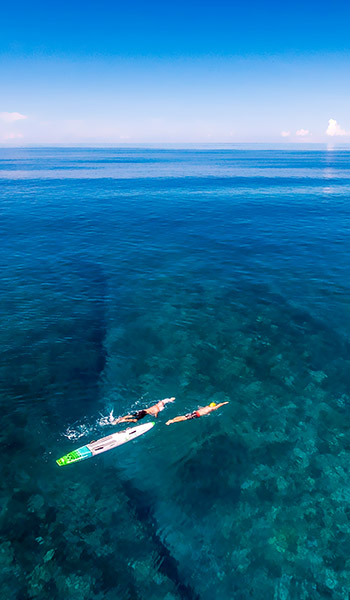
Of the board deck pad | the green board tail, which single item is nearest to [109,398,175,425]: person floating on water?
the board deck pad

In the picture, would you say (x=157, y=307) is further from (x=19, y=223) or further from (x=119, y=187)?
(x=119, y=187)

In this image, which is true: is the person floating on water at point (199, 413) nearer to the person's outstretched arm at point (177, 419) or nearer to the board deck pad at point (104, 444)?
the person's outstretched arm at point (177, 419)

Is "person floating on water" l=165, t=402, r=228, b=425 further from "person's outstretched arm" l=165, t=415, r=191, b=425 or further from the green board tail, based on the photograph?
the green board tail

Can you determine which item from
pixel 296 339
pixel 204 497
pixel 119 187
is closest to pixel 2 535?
pixel 204 497

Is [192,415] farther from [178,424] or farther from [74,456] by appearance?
[74,456]

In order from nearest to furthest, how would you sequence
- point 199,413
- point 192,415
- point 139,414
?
point 139,414, point 192,415, point 199,413

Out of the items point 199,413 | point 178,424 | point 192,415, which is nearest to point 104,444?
point 178,424

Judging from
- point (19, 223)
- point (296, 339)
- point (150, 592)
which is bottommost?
point (150, 592)
